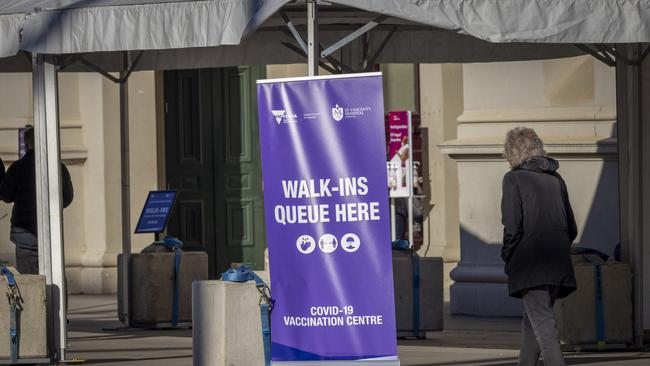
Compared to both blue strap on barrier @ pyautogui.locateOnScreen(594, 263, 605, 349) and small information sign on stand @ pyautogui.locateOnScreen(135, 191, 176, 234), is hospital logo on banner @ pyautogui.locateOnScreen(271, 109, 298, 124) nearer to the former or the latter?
blue strap on barrier @ pyautogui.locateOnScreen(594, 263, 605, 349)

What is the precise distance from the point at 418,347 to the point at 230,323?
3078mm

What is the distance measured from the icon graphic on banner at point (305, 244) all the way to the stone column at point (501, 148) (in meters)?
6.64

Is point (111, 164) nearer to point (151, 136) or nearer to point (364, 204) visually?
point (151, 136)

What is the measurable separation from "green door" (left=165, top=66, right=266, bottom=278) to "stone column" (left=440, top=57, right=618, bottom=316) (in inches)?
199

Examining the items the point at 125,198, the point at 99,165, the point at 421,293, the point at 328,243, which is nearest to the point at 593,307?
the point at 421,293

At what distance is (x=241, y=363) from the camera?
10805mm

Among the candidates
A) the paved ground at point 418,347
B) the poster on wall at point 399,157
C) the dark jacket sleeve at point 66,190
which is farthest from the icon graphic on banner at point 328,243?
the poster on wall at point 399,157

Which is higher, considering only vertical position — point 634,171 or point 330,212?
point 634,171

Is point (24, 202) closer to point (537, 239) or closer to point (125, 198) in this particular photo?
point (125, 198)

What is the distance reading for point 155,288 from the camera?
15266 mm

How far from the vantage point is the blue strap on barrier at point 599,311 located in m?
12.8

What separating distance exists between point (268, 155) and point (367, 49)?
4.82 meters

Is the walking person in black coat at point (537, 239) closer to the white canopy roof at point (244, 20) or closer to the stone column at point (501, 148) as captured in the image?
the white canopy roof at point (244, 20)

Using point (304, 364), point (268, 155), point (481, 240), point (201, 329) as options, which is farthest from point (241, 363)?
point (481, 240)
